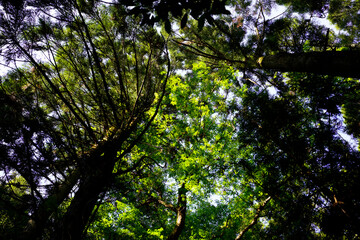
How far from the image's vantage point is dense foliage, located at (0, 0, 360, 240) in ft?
6.19

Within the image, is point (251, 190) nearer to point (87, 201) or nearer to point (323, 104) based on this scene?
point (323, 104)

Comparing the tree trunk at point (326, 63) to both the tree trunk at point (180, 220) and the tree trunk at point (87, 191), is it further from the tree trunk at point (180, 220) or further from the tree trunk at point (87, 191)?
the tree trunk at point (180, 220)

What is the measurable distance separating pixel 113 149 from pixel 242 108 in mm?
3686

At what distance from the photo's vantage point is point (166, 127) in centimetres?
689

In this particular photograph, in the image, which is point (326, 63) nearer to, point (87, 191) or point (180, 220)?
point (87, 191)

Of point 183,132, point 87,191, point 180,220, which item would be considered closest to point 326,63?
point 87,191

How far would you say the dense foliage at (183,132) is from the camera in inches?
74.2

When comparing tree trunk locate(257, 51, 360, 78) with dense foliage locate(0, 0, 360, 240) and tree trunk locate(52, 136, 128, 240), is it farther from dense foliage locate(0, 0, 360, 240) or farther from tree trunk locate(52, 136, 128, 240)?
tree trunk locate(52, 136, 128, 240)

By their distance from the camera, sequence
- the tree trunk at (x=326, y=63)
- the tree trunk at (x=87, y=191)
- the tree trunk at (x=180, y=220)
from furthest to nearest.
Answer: the tree trunk at (x=180, y=220)
the tree trunk at (x=326, y=63)
the tree trunk at (x=87, y=191)

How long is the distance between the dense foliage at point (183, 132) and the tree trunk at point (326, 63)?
0.5 inches

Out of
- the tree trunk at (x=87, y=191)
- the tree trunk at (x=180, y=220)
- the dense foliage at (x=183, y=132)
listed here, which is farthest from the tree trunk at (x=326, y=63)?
the tree trunk at (x=180, y=220)

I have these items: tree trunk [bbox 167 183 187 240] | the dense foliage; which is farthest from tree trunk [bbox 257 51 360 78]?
tree trunk [bbox 167 183 187 240]

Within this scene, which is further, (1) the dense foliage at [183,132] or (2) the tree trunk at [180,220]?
(2) the tree trunk at [180,220]

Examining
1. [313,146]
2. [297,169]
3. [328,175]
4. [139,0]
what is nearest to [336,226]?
[328,175]
